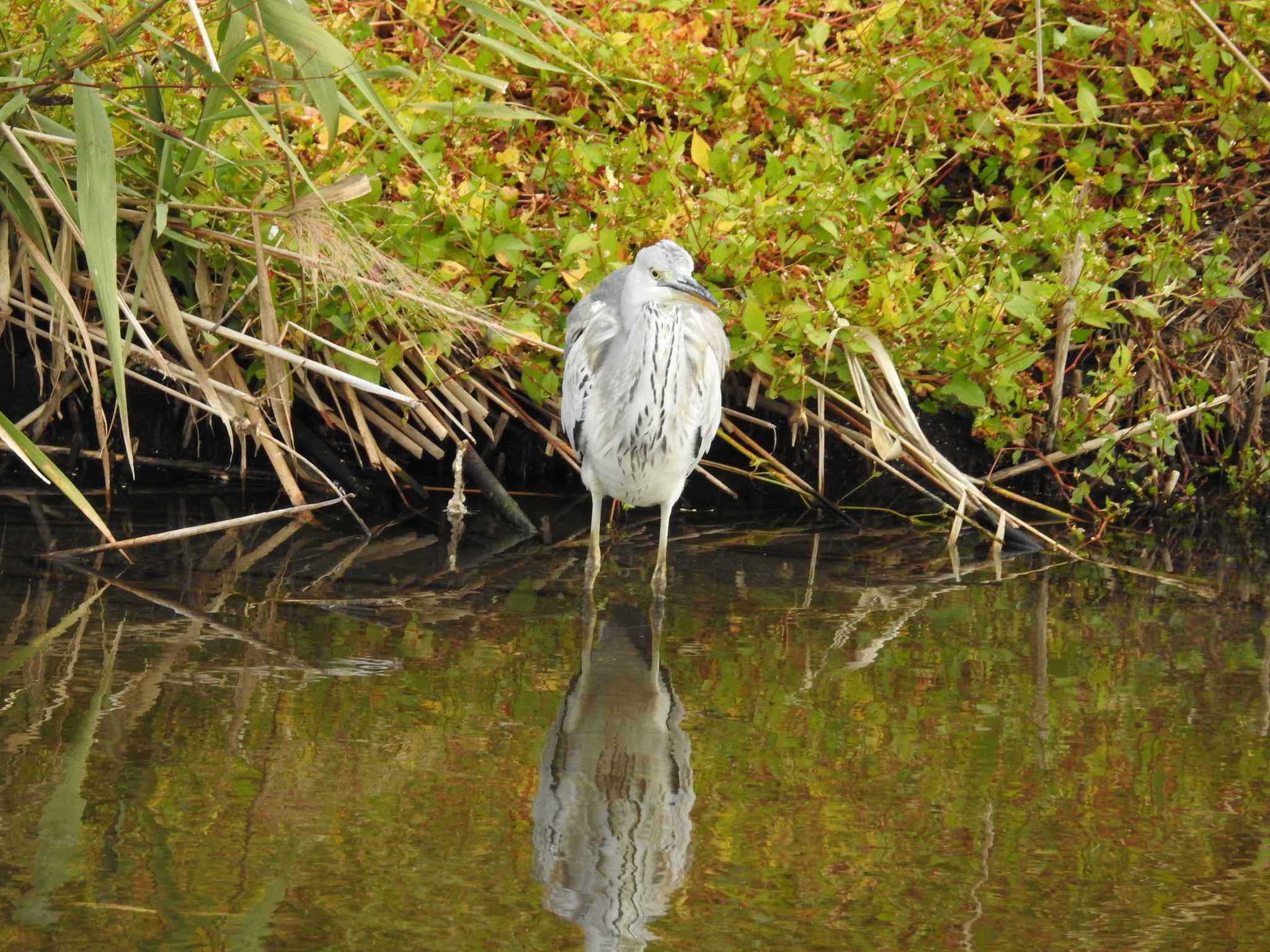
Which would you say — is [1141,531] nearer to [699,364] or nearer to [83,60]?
[699,364]

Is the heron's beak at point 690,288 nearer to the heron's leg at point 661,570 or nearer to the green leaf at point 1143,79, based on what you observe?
the heron's leg at point 661,570

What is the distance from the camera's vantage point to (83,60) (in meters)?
3.88

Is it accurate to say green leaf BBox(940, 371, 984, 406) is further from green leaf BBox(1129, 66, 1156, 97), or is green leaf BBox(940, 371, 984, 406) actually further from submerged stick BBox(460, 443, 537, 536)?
submerged stick BBox(460, 443, 537, 536)

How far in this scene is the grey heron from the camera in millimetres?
4555

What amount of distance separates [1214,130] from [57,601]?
15.4 ft

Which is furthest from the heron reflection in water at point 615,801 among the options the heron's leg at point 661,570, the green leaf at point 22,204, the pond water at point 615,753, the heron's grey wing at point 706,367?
the green leaf at point 22,204

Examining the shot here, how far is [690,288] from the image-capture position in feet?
14.1

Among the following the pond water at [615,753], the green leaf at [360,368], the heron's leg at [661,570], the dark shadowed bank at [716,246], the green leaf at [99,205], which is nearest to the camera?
the pond water at [615,753]

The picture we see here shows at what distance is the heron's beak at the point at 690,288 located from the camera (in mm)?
4242

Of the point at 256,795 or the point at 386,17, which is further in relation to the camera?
the point at 386,17

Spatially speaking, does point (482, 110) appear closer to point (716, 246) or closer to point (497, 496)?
point (716, 246)

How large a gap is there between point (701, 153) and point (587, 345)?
1.12m

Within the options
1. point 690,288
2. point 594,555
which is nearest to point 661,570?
point 594,555

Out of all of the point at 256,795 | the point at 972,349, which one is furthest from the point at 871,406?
the point at 256,795
